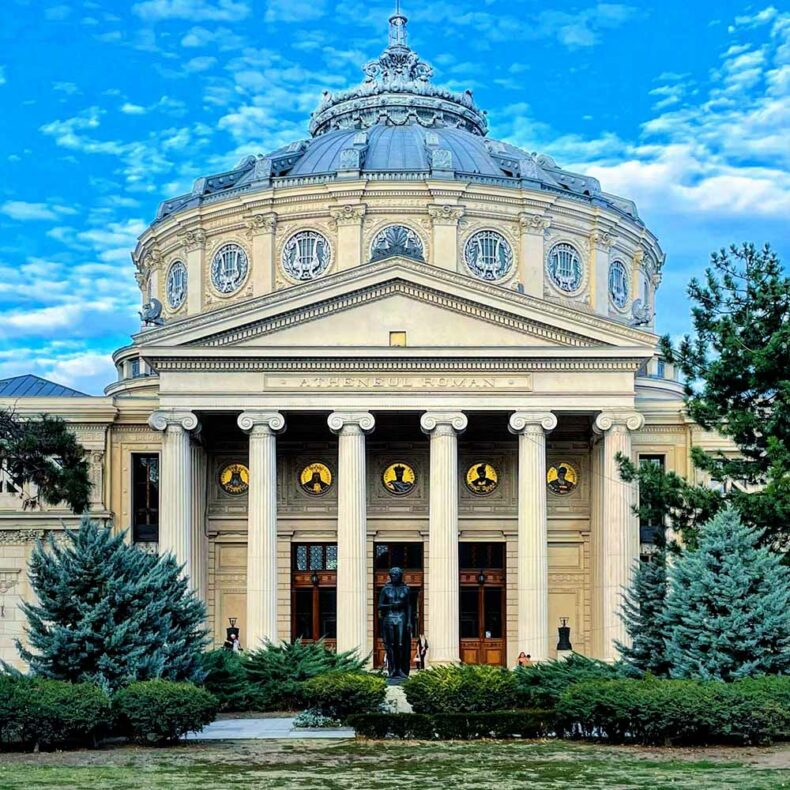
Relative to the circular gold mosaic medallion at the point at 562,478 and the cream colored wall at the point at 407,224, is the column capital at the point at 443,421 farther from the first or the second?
the cream colored wall at the point at 407,224

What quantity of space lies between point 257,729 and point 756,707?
12.6 meters

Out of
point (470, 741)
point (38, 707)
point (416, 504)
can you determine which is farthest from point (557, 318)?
point (38, 707)

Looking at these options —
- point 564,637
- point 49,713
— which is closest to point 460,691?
point 49,713

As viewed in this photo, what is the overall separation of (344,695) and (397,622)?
7.11 metres

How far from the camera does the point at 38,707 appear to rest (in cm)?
2827

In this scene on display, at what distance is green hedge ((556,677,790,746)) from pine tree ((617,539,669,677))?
4411mm

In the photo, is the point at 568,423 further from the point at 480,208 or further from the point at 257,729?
the point at 257,729

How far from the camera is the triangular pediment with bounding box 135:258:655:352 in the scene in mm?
53594

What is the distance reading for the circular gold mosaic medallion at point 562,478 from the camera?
196 ft

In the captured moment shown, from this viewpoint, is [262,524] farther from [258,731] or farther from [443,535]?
[258,731]

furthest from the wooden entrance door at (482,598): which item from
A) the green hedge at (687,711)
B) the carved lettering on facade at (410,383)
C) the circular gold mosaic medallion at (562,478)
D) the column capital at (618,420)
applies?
the green hedge at (687,711)

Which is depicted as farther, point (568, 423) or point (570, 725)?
point (568, 423)

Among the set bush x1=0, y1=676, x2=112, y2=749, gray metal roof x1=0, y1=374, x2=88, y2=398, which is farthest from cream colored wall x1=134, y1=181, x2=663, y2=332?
bush x1=0, y1=676, x2=112, y2=749

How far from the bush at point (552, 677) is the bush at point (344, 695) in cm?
357
